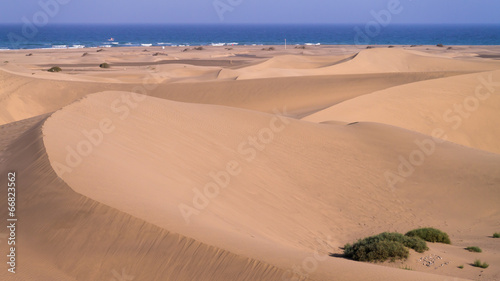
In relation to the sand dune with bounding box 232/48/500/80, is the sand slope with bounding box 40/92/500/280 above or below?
above

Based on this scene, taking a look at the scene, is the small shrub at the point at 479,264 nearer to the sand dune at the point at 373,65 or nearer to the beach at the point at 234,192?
the beach at the point at 234,192

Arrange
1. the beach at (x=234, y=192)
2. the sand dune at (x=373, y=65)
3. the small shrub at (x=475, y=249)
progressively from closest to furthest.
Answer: the beach at (x=234, y=192) → the small shrub at (x=475, y=249) → the sand dune at (x=373, y=65)

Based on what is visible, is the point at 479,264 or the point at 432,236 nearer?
the point at 479,264

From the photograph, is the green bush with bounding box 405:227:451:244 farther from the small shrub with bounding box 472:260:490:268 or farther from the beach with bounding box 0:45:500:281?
the small shrub with bounding box 472:260:490:268

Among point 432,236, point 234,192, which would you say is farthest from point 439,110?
point 234,192

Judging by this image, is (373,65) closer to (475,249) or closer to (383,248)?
(475,249)

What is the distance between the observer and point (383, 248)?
7590mm

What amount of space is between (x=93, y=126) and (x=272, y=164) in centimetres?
431

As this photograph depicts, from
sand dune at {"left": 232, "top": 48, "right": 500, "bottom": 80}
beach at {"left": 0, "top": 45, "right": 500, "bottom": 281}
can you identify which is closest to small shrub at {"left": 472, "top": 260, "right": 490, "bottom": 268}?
beach at {"left": 0, "top": 45, "right": 500, "bottom": 281}

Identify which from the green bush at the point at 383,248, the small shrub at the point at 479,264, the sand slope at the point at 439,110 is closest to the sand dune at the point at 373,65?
the sand slope at the point at 439,110

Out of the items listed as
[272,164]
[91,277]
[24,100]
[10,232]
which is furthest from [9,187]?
[24,100]

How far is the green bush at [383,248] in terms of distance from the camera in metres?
7.58

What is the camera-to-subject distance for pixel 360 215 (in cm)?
1103

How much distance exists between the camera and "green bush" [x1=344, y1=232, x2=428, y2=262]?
→ 7578 millimetres
